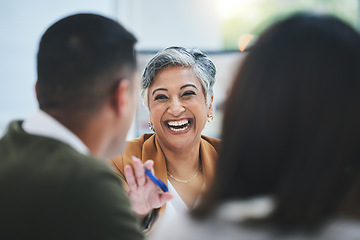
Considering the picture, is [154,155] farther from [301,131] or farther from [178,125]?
[301,131]

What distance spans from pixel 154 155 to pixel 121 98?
0.94 metres

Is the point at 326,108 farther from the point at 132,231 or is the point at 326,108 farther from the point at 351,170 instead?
the point at 132,231

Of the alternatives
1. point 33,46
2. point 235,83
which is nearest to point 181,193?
point 235,83

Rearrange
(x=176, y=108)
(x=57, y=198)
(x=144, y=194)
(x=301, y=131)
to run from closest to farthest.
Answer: (x=301, y=131) → (x=57, y=198) → (x=144, y=194) → (x=176, y=108)

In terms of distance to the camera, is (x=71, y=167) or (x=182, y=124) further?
(x=182, y=124)

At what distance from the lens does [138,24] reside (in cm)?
371

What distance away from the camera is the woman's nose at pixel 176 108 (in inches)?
74.3

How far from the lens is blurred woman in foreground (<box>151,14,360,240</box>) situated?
68 centimetres

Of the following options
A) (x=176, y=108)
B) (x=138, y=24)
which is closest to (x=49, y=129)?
(x=176, y=108)

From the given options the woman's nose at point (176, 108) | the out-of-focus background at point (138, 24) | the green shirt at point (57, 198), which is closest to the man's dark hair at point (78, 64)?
the green shirt at point (57, 198)

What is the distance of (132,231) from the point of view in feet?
2.85

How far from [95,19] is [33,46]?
253 centimetres

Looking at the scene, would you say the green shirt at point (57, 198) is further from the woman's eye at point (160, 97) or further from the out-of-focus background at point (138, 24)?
the out-of-focus background at point (138, 24)

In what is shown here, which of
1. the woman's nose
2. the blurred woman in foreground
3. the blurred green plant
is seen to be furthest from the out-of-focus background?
the blurred woman in foreground
